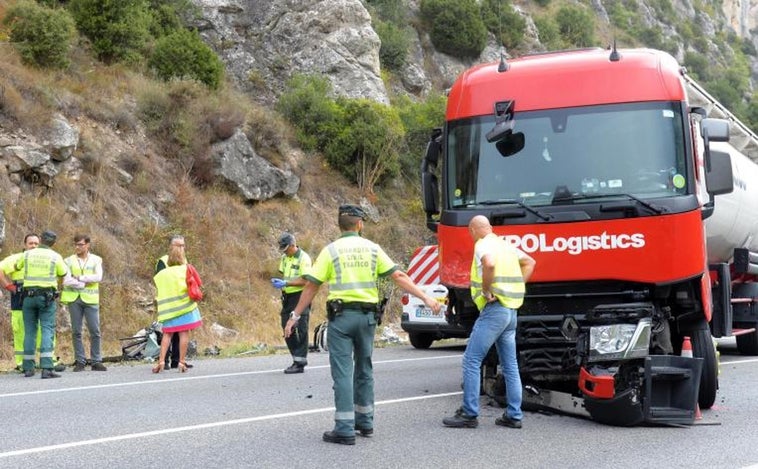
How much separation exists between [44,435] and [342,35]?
24691 millimetres

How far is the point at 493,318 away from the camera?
8016 millimetres

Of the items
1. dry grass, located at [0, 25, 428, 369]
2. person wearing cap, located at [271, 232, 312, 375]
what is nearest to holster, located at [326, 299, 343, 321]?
person wearing cap, located at [271, 232, 312, 375]

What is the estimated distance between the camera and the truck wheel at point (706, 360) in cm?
889

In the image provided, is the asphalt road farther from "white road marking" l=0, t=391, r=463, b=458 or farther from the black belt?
the black belt

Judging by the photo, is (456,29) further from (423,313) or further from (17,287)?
(17,287)

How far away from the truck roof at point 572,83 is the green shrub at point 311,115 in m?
17.7

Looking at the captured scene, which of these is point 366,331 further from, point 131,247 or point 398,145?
point 398,145

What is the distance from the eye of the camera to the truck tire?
14.9 meters

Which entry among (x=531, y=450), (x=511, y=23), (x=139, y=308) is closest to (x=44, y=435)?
(x=531, y=450)

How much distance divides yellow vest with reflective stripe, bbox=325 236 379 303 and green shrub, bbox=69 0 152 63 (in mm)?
18676

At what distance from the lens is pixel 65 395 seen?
32.8ft

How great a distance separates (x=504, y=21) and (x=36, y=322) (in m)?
32.4

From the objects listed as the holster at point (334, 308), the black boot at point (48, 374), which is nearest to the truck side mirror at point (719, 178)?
the holster at point (334, 308)

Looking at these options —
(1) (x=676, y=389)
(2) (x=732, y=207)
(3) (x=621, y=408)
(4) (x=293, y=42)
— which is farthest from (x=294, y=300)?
(4) (x=293, y=42)
